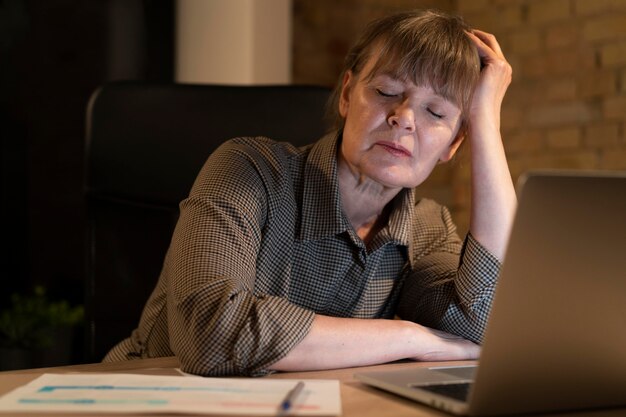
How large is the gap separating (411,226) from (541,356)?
0.74 m

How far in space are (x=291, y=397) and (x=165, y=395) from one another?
0.12m

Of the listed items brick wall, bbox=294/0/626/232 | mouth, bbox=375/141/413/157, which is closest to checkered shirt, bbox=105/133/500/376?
mouth, bbox=375/141/413/157

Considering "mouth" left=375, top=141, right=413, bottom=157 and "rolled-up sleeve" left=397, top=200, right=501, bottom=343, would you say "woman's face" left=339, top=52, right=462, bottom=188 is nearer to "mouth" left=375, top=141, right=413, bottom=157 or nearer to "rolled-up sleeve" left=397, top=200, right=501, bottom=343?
"mouth" left=375, top=141, right=413, bottom=157

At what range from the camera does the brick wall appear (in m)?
2.84

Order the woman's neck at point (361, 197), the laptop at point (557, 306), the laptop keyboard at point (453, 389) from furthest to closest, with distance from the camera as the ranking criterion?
1. the woman's neck at point (361, 197)
2. the laptop keyboard at point (453, 389)
3. the laptop at point (557, 306)

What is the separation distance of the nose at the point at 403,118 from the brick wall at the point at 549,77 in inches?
53.7

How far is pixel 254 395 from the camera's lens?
2.90 feet

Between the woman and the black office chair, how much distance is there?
0.66ft

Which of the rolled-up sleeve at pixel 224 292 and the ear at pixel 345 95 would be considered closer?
the rolled-up sleeve at pixel 224 292

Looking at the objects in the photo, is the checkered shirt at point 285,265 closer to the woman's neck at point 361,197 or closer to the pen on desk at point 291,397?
the woman's neck at point 361,197

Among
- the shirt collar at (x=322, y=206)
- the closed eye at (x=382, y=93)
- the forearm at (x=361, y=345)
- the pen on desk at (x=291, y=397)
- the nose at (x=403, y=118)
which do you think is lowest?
the forearm at (x=361, y=345)

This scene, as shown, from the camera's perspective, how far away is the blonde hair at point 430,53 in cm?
140

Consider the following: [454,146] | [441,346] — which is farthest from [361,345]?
[454,146]

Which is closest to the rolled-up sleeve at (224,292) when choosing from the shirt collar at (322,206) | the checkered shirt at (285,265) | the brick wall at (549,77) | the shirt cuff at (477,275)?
the checkered shirt at (285,265)
